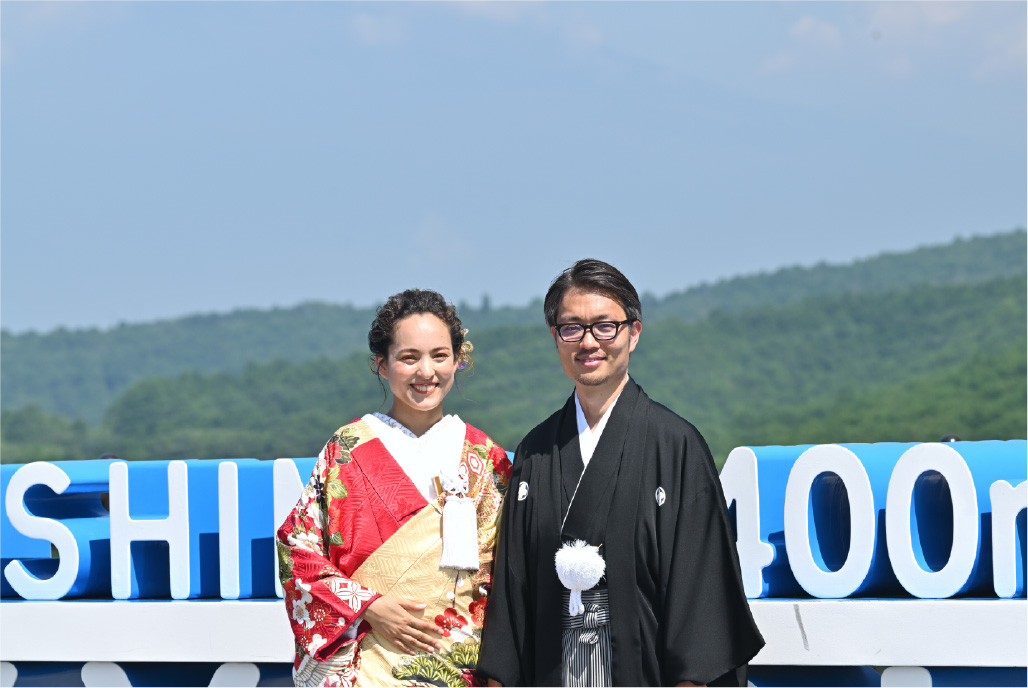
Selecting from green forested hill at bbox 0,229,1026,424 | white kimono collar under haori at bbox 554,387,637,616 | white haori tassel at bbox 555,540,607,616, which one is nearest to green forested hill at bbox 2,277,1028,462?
green forested hill at bbox 0,229,1026,424

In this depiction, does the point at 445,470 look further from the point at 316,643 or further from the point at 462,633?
the point at 316,643

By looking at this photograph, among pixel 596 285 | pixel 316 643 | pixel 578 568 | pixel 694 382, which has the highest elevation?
pixel 596 285

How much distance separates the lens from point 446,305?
333cm

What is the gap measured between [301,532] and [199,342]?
4041cm

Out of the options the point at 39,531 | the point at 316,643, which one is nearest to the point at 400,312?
the point at 316,643

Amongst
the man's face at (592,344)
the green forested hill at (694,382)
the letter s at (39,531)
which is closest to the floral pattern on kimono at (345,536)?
the man's face at (592,344)

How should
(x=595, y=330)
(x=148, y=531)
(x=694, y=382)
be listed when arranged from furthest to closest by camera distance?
1. (x=694, y=382)
2. (x=148, y=531)
3. (x=595, y=330)

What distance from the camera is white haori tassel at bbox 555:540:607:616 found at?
2875mm

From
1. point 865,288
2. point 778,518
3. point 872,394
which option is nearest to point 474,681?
point 778,518

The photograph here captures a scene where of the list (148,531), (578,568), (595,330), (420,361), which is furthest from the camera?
(148,531)

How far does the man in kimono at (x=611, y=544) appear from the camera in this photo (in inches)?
114

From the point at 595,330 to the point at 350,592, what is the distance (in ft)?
3.47

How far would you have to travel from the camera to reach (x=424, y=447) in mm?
3318

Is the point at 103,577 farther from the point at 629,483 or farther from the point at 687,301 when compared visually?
the point at 687,301
